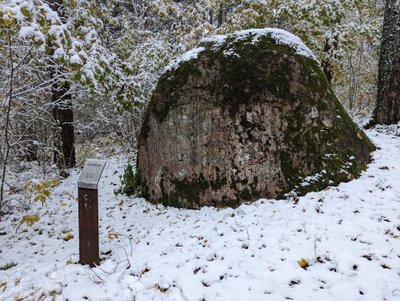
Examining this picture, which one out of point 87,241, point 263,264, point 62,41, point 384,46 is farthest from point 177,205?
point 384,46

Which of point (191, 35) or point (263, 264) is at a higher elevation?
point (191, 35)

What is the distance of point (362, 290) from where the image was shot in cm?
269

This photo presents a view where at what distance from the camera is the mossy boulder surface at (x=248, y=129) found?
4.83 meters

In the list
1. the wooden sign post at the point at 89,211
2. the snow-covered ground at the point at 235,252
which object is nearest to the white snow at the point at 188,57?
the snow-covered ground at the point at 235,252

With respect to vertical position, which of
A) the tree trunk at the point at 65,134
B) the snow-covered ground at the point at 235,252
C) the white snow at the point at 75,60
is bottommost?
the snow-covered ground at the point at 235,252

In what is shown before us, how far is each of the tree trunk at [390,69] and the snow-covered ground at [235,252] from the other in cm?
357

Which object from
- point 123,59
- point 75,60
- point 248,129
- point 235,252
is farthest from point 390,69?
point 75,60

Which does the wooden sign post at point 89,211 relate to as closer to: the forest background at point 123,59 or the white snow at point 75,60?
the white snow at point 75,60

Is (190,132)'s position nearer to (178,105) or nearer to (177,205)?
(178,105)

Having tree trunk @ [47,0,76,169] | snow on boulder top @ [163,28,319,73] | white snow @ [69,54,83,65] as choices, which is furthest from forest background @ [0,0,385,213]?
snow on boulder top @ [163,28,319,73]

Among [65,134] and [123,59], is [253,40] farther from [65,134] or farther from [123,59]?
[65,134]

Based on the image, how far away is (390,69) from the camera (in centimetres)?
808

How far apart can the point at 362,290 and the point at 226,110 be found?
10.6 feet

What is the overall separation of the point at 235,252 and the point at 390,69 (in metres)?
7.43
